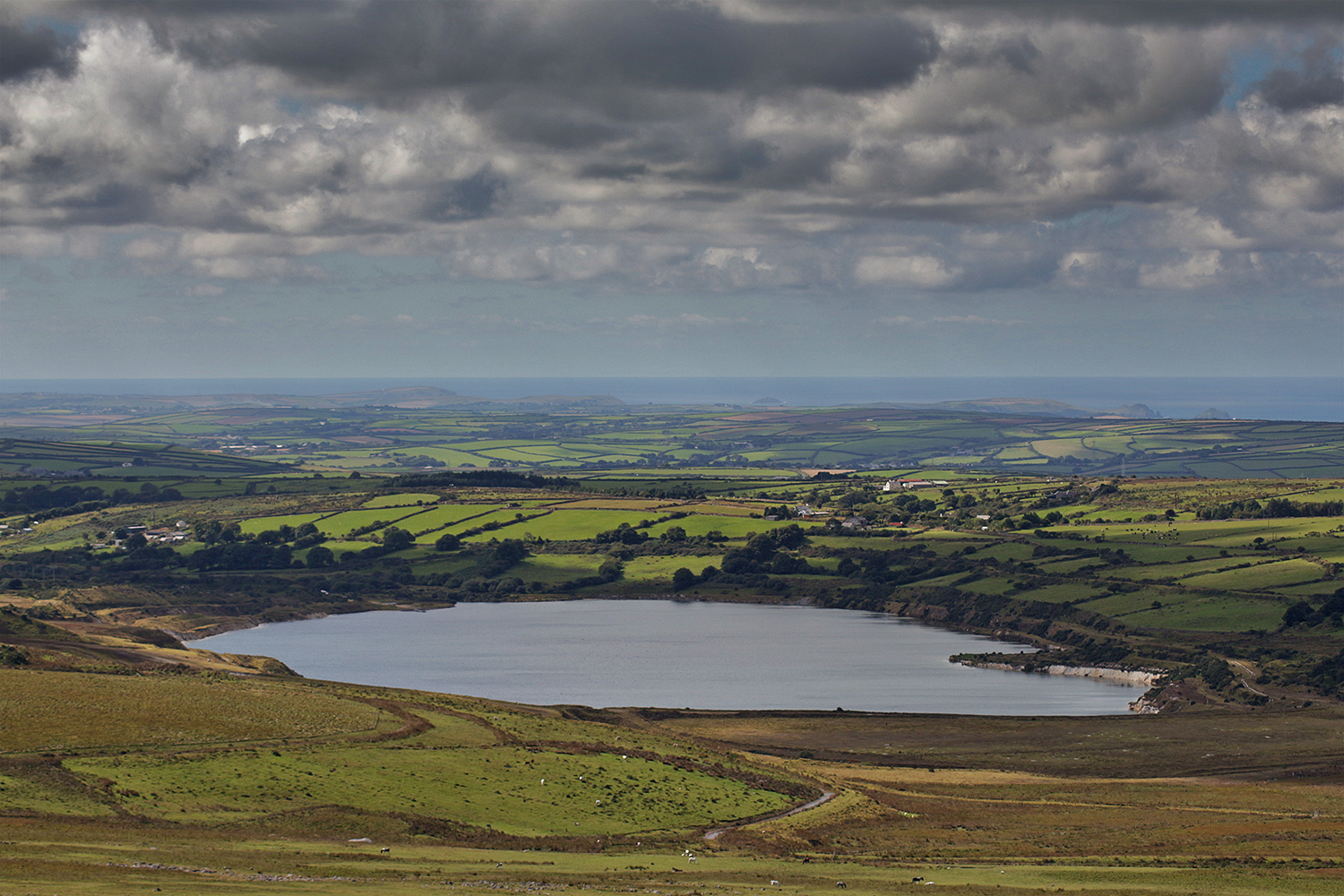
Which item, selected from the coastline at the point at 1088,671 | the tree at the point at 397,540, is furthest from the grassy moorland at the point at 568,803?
the tree at the point at 397,540

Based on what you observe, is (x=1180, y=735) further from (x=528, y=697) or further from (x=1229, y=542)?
(x=1229, y=542)

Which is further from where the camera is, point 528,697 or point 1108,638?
point 1108,638

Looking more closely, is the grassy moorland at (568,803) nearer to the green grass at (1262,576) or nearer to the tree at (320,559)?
the green grass at (1262,576)

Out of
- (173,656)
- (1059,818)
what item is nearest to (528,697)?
(173,656)

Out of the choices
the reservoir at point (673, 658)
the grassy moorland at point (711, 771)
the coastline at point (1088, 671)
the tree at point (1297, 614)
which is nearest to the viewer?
the grassy moorland at point (711, 771)

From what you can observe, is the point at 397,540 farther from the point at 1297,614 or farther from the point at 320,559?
the point at 1297,614

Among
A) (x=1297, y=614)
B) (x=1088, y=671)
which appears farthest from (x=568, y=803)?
(x=1297, y=614)
